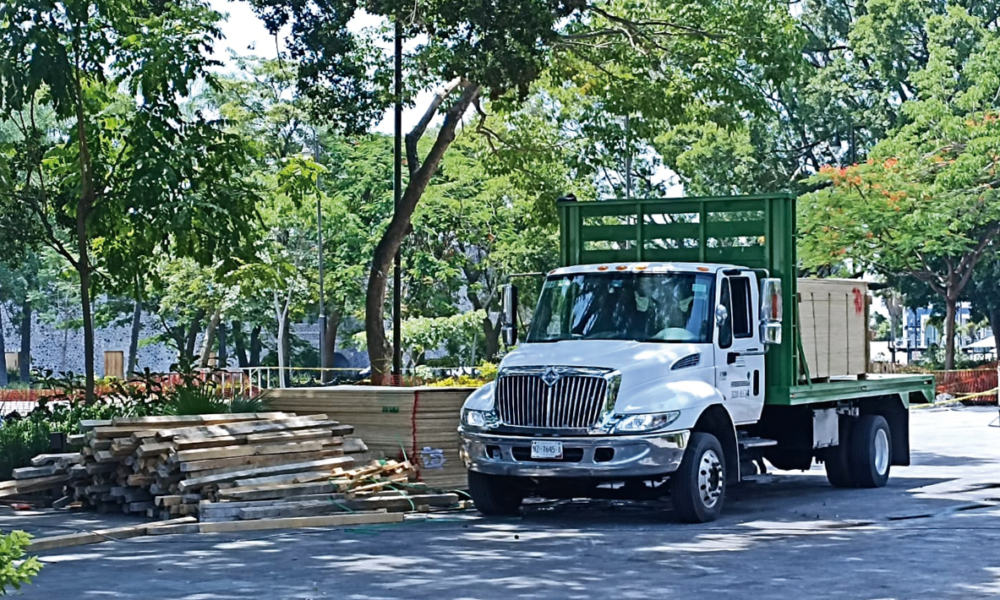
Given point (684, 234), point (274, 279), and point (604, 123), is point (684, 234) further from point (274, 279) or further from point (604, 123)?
point (604, 123)

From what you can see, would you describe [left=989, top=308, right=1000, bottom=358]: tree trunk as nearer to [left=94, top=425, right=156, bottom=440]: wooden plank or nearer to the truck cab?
the truck cab

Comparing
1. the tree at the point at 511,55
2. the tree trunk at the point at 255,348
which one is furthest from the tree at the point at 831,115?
the tree at the point at 511,55

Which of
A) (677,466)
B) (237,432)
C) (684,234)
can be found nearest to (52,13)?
(237,432)

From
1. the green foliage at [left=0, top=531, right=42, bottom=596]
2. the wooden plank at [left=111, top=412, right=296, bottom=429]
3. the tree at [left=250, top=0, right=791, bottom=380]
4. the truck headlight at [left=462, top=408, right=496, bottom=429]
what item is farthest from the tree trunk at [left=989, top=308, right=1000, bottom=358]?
the green foliage at [left=0, top=531, right=42, bottom=596]

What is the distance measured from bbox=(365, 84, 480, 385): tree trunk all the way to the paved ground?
28.6ft

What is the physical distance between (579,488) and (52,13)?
1028cm

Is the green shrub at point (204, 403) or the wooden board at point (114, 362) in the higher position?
the wooden board at point (114, 362)

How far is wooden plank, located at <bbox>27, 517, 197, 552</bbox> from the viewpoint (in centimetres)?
1346

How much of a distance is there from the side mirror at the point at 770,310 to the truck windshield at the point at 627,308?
68 cm

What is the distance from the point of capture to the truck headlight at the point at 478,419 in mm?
15352

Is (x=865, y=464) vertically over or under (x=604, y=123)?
under

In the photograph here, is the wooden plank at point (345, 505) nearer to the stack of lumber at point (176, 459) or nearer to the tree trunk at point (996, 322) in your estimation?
the stack of lumber at point (176, 459)

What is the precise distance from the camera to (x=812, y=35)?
58406mm

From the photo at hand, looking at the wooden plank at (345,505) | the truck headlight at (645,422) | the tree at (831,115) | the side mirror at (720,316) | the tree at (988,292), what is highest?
the tree at (831,115)
